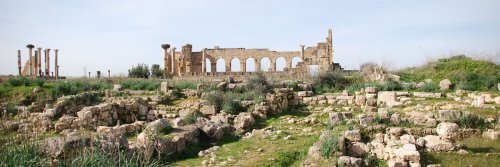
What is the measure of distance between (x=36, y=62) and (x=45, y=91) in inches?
596

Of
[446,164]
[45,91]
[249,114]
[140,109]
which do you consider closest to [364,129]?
[446,164]

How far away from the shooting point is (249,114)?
17.1 meters

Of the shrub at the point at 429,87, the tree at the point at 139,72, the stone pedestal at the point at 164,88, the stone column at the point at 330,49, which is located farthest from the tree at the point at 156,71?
the shrub at the point at 429,87

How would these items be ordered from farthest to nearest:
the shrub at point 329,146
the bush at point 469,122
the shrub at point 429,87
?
the shrub at point 429,87 → the bush at point 469,122 → the shrub at point 329,146

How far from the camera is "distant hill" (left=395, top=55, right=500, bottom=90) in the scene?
74.9 ft

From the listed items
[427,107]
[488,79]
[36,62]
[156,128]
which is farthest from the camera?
[36,62]

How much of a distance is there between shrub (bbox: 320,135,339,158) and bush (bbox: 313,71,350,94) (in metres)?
14.1

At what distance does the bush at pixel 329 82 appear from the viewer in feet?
82.7

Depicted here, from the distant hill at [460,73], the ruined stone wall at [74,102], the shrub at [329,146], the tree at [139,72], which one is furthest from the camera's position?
the tree at [139,72]

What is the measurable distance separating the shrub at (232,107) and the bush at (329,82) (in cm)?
722

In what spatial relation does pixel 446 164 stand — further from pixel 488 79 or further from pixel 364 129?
pixel 488 79

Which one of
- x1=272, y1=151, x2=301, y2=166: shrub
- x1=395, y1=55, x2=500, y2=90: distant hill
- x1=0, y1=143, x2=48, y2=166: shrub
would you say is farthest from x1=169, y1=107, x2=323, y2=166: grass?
x1=395, y1=55, x2=500, y2=90: distant hill

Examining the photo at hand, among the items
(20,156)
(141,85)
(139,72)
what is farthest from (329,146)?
(139,72)

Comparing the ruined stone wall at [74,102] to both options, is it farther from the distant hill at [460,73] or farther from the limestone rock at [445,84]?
the distant hill at [460,73]
